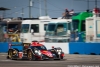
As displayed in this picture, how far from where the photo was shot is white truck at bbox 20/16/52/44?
36.8 metres

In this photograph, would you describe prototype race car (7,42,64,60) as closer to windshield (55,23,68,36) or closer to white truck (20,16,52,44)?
windshield (55,23,68,36)

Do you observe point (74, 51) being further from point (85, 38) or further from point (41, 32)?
point (41, 32)

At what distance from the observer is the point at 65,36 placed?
3316 centimetres

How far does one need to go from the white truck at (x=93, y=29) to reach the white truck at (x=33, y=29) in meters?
5.53

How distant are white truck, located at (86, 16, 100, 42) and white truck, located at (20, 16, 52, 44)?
553cm

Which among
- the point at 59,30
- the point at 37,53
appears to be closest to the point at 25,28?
the point at 59,30

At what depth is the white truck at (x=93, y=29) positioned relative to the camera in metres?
31.9

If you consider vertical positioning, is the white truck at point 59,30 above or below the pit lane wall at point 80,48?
above

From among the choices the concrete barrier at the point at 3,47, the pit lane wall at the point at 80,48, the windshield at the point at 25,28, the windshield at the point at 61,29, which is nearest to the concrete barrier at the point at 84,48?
the pit lane wall at the point at 80,48

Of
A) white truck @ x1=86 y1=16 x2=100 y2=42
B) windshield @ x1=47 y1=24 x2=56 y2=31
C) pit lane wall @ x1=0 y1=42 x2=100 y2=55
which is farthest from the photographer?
windshield @ x1=47 y1=24 x2=56 y2=31

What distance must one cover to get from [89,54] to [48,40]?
519cm

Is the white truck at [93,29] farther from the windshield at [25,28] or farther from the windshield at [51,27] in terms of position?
the windshield at [25,28]

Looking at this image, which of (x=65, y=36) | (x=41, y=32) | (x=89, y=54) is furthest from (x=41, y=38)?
(x=89, y=54)

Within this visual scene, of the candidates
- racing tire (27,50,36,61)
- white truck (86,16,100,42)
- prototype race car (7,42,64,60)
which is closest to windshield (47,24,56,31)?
white truck (86,16,100,42)
